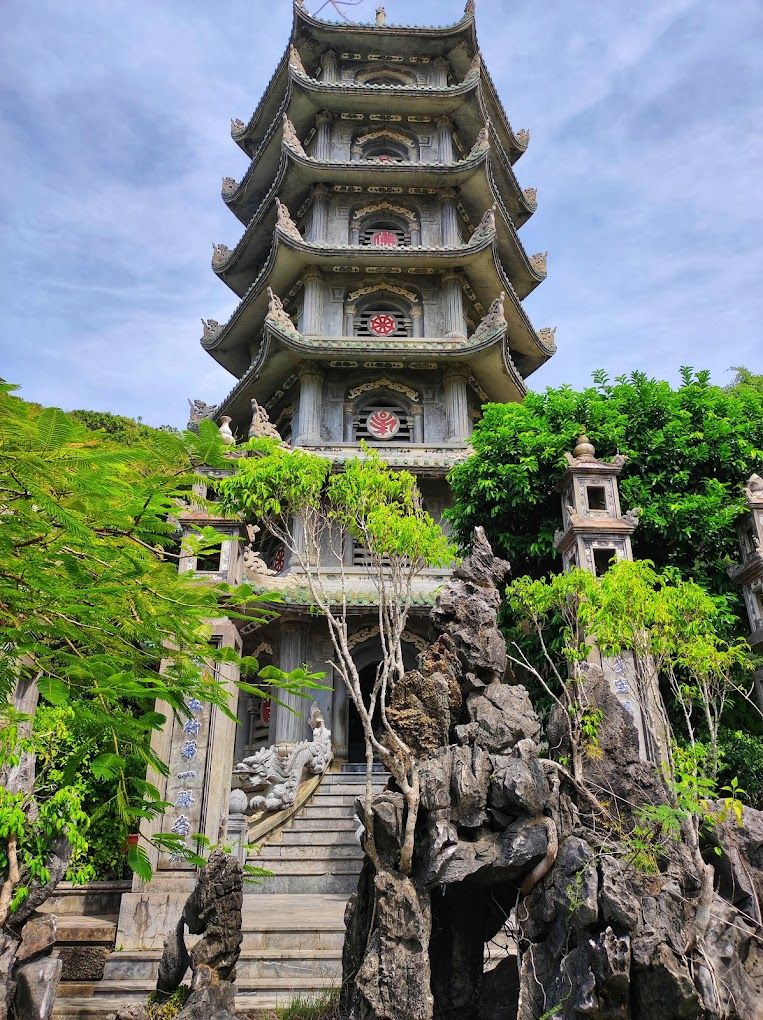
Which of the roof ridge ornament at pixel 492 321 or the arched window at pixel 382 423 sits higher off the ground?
the roof ridge ornament at pixel 492 321

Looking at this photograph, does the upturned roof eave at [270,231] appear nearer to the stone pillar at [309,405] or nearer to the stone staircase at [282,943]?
the stone pillar at [309,405]

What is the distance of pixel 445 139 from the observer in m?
20.3

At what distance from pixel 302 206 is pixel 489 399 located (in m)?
6.87

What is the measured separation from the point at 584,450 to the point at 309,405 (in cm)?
791

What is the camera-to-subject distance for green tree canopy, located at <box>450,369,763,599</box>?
11211 mm

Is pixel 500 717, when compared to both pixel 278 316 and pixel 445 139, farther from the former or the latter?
pixel 445 139

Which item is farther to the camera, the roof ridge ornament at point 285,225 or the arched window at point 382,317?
the arched window at point 382,317

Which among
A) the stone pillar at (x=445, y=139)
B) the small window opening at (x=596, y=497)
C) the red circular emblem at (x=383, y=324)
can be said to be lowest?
the small window opening at (x=596, y=497)

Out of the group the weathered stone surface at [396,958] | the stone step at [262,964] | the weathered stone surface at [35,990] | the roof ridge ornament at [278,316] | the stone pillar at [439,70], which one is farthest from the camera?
the stone pillar at [439,70]

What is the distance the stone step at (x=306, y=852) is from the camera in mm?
10242

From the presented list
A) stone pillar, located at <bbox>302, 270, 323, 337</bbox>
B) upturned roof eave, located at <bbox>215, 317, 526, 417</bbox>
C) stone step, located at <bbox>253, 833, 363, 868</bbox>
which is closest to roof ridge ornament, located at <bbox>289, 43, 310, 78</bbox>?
stone pillar, located at <bbox>302, 270, 323, 337</bbox>

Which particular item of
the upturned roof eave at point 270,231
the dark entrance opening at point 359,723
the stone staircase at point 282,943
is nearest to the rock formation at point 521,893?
the stone staircase at point 282,943

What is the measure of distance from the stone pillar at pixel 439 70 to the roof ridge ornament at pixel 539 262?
16.5 ft

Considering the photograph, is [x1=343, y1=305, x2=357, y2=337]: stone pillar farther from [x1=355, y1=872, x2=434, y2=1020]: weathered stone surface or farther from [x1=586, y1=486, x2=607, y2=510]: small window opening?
[x1=355, y1=872, x2=434, y2=1020]: weathered stone surface
